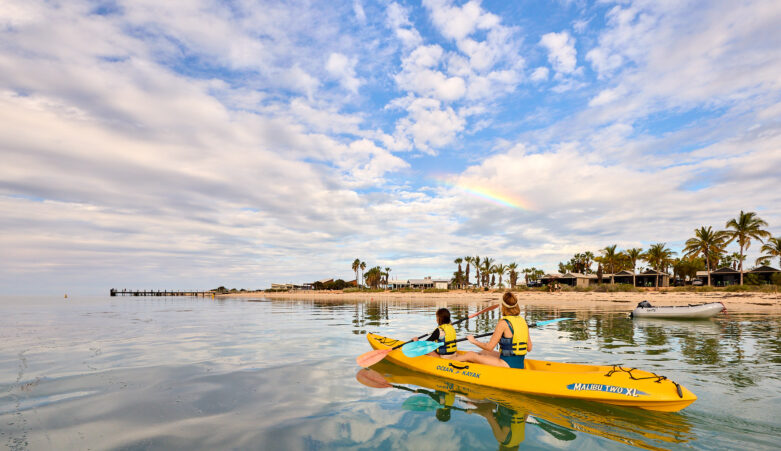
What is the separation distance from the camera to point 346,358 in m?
11.8

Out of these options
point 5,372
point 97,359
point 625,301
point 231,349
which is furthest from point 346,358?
point 625,301

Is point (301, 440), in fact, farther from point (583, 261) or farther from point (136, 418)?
point (583, 261)

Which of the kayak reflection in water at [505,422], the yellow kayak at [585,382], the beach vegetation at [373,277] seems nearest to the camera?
the kayak reflection in water at [505,422]

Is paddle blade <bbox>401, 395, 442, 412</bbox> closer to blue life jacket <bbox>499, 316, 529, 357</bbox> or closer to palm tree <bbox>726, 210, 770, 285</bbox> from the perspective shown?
blue life jacket <bbox>499, 316, 529, 357</bbox>

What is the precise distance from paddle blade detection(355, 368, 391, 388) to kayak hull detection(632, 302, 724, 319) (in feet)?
69.0

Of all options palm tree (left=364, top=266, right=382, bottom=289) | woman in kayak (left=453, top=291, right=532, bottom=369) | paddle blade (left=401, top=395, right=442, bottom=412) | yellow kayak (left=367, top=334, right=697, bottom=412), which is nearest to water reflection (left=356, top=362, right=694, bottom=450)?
paddle blade (left=401, top=395, right=442, bottom=412)

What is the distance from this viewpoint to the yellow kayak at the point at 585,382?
241 inches

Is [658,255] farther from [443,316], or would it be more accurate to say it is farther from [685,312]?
[443,316]

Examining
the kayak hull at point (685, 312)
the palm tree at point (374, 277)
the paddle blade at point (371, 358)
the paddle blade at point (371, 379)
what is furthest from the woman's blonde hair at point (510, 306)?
the palm tree at point (374, 277)

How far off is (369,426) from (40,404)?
675 cm

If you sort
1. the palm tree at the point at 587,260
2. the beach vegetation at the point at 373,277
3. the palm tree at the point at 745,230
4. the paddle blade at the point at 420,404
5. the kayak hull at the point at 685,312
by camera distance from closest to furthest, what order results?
1. the paddle blade at the point at 420,404
2. the kayak hull at the point at 685,312
3. the palm tree at the point at 745,230
4. the palm tree at the point at 587,260
5. the beach vegetation at the point at 373,277

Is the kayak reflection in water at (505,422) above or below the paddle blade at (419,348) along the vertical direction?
below

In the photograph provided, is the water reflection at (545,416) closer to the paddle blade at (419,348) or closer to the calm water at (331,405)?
the calm water at (331,405)

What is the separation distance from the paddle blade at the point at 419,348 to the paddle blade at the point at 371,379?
0.88 meters
